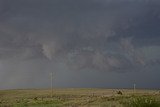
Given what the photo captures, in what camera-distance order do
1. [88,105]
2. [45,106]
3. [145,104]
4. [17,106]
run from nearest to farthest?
[145,104]
[88,105]
[45,106]
[17,106]

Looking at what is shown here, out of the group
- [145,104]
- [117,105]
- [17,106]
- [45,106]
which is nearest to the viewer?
[145,104]

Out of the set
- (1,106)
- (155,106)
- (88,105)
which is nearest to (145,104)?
(155,106)

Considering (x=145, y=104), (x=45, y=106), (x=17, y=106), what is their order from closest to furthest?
(x=145, y=104), (x=45, y=106), (x=17, y=106)

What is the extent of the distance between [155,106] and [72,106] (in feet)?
61.0

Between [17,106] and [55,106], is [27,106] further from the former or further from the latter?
[55,106]

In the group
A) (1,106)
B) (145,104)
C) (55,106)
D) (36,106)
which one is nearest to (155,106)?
(145,104)

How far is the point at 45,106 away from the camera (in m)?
64.8

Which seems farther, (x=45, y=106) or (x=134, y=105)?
(x=45, y=106)

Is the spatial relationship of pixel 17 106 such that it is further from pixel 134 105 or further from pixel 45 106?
pixel 134 105

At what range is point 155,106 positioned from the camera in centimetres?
4450

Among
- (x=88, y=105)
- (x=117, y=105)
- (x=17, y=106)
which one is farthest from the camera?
(x=17, y=106)

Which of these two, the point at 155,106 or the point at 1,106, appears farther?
the point at 1,106

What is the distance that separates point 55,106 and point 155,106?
73.2 ft

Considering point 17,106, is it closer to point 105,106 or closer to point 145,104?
point 105,106
